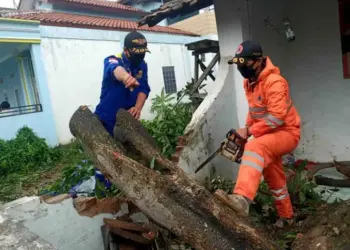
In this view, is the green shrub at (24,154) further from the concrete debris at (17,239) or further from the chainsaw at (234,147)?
the concrete debris at (17,239)

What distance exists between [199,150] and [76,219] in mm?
1545

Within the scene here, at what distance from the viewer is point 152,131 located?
4785 mm

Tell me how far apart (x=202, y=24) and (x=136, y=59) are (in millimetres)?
15122

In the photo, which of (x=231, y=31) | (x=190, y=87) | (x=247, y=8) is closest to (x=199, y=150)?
(x=231, y=31)

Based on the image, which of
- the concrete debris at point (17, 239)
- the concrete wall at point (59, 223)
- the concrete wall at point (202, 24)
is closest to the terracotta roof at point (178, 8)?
the concrete wall at point (59, 223)

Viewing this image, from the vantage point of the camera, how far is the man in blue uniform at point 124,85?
320 cm

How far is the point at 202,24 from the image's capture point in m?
17.5

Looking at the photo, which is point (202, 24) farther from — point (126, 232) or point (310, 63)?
point (126, 232)

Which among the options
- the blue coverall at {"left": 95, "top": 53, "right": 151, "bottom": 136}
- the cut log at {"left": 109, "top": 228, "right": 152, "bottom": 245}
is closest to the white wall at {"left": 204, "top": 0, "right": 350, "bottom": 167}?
the blue coverall at {"left": 95, "top": 53, "right": 151, "bottom": 136}

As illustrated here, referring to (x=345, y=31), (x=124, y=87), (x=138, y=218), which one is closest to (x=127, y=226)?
(x=138, y=218)

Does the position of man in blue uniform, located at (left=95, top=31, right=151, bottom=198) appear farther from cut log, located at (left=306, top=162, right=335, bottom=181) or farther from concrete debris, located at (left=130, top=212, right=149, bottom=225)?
cut log, located at (left=306, top=162, right=335, bottom=181)

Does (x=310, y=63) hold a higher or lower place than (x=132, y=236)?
higher

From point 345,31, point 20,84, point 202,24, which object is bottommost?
point 345,31

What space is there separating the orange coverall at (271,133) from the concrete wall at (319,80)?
183 centimetres
